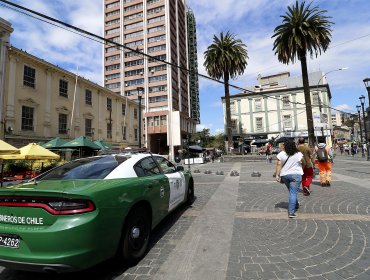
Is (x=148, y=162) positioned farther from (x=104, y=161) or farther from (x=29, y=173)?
(x=29, y=173)

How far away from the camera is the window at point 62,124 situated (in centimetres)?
2511

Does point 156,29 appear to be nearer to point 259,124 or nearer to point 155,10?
point 155,10

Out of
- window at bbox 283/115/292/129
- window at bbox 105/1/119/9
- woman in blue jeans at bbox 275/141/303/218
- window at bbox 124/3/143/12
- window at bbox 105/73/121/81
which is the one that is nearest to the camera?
woman in blue jeans at bbox 275/141/303/218

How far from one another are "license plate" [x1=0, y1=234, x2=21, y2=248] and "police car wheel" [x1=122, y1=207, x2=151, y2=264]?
120 centimetres

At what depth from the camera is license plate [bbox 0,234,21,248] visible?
9.63 ft

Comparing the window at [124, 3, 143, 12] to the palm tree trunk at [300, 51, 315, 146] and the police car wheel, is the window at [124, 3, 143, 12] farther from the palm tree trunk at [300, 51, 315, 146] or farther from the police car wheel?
the police car wheel

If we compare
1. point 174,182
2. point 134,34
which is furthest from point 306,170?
point 134,34

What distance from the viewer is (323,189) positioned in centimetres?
914

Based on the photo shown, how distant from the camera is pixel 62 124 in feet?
83.6

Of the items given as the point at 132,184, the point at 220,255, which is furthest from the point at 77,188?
the point at 220,255

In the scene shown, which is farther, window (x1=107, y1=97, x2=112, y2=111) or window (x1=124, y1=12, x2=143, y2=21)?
window (x1=124, y1=12, x2=143, y2=21)

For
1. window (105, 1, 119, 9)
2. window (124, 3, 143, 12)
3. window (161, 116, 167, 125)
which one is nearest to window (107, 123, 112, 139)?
window (161, 116, 167, 125)

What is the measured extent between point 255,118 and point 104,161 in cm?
4889

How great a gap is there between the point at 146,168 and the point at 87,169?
1.02 m
